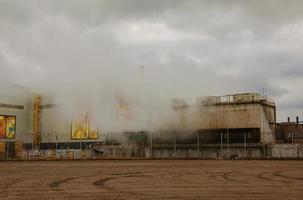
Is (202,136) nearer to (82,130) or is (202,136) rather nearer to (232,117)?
(232,117)

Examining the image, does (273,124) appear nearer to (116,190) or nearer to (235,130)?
(235,130)

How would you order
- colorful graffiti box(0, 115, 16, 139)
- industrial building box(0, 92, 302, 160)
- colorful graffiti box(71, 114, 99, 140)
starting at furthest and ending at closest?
colorful graffiti box(0, 115, 16, 139)
colorful graffiti box(71, 114, 99, 140)
industrial building box(0, 92, 302, 160)

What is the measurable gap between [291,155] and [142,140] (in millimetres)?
26270

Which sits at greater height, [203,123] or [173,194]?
[203,123]

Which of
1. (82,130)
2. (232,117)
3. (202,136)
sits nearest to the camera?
(232,117)

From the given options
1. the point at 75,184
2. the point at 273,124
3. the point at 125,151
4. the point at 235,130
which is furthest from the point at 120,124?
the point at 75,184

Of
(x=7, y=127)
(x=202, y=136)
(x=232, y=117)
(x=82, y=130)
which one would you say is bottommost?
(x=202, y=136)

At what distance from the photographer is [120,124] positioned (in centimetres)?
7375

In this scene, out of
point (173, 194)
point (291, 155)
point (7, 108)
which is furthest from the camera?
point (7, 108)

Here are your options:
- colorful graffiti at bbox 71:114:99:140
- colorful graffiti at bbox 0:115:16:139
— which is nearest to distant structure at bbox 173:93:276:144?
colorful graffiti at bbox 71:114:99:140

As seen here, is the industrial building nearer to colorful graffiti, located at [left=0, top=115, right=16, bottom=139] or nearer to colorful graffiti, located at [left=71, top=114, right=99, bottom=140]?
colorful graffiti, located at [left=71, top=114, right=99, bottom=140]

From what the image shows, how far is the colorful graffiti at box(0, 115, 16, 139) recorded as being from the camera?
89.2 m

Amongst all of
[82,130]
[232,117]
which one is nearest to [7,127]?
[82,130]

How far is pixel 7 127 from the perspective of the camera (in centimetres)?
9031
